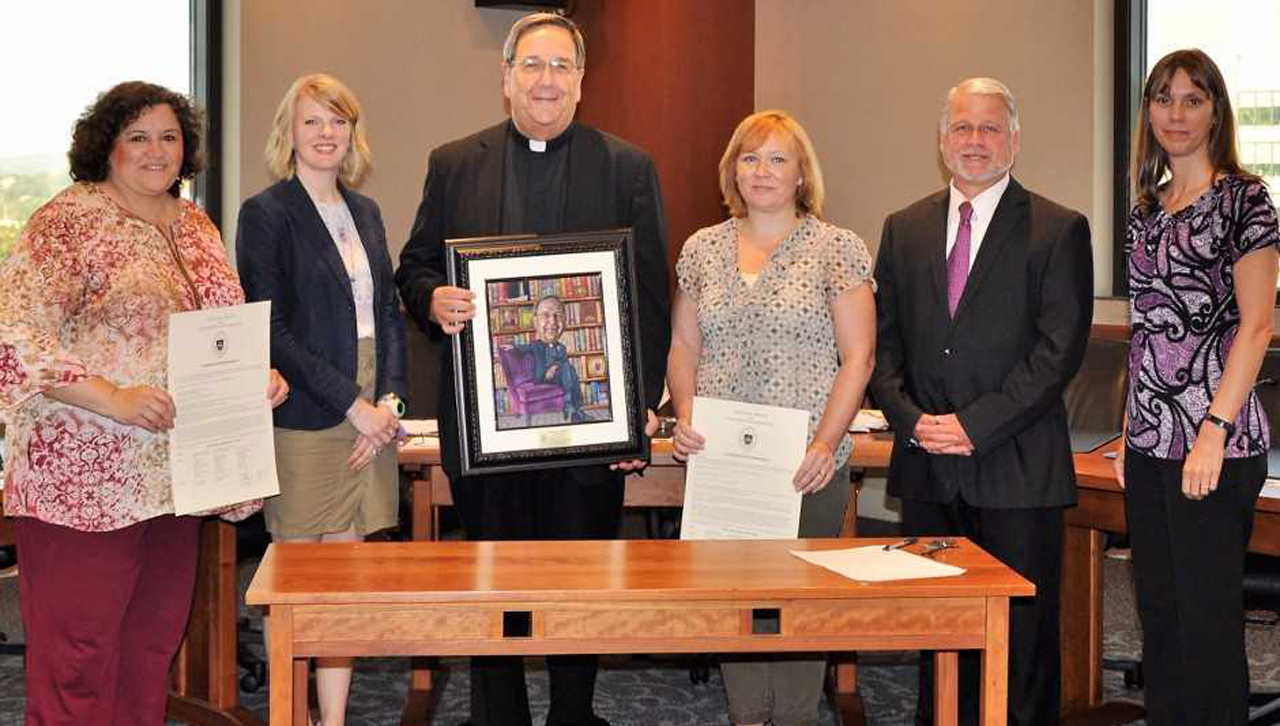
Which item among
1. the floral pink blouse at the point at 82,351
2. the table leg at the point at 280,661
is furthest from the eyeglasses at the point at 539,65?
the table leg at the point at 280,661

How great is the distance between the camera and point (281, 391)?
3746mm

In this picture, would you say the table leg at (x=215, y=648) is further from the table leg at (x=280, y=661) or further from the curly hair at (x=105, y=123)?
the table leg at (x=280, y=661)

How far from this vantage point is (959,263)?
3834 millimetres

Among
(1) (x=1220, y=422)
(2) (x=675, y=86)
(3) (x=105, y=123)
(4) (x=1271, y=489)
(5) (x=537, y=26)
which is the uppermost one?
Answer: (2) (x=675, y=86)

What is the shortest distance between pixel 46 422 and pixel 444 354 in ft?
3.15

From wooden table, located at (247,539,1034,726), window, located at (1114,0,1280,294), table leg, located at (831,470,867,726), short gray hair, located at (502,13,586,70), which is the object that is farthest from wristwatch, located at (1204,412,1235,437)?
window, located at (1114,0,1280,294)

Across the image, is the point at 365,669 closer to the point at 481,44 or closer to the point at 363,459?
the point at 363,459

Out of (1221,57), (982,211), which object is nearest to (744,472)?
(982,211)

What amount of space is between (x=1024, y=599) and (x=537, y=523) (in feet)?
4.18

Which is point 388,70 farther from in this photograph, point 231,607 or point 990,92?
point 990,92

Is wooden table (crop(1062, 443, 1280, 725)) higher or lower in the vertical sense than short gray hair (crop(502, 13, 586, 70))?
lower

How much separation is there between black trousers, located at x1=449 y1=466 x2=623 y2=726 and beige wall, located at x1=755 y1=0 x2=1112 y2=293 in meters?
3.46

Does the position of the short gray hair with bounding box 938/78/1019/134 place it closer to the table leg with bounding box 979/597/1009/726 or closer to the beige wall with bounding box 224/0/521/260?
the table leg with bounding box 979/597/1009/726

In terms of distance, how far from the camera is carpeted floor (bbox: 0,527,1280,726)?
4641mm
